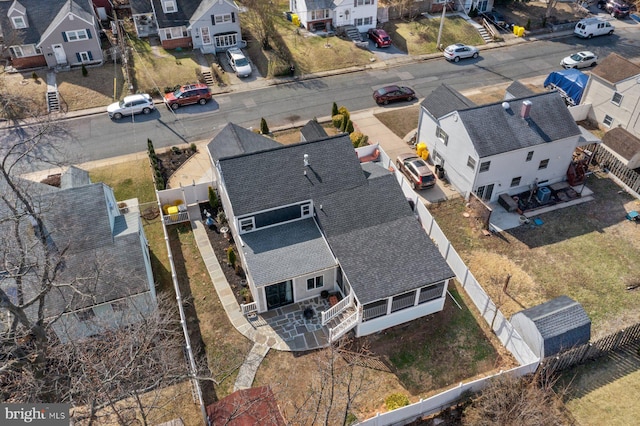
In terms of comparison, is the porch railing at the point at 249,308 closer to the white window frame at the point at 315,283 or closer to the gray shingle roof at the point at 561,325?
the white window frame at the point at 315,283

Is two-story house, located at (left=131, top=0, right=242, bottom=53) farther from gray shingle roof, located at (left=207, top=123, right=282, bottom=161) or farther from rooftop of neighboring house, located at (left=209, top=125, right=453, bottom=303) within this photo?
rooftop of neighboring house, located at (left=209, top=125, right=453, bottom=303)

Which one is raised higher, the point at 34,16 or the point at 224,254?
the point at 34,16

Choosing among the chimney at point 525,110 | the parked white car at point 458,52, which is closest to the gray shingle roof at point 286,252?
the chimney at point 525,110

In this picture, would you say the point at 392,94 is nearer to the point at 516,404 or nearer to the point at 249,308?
the point at 249,308

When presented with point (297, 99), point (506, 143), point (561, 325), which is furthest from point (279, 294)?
point (297, 99)

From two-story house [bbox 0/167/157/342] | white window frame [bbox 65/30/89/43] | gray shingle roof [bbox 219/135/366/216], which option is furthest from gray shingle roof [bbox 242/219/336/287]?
white window frame [bbox 65/30/89/43]

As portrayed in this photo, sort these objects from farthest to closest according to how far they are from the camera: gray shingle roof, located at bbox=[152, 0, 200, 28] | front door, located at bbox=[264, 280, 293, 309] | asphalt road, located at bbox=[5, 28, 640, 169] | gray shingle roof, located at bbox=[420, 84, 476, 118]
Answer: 1. gray shingle roof, located at bbox=[152, 0, 200, 28]
2. asphalt road, located at bbox=[5, 28, 640, 169]
3. gray shingle roof, located at bbox=[420, 84, 476, 118]
4. front door, located at bbox=[264, 280, 293, 309]

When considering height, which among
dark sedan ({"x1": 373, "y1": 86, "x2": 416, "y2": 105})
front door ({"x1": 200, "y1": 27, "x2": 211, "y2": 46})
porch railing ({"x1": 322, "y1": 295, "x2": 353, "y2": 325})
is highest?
front door ({"x1": 200, "y1": 27, "x2": 211, "y2": 46})
